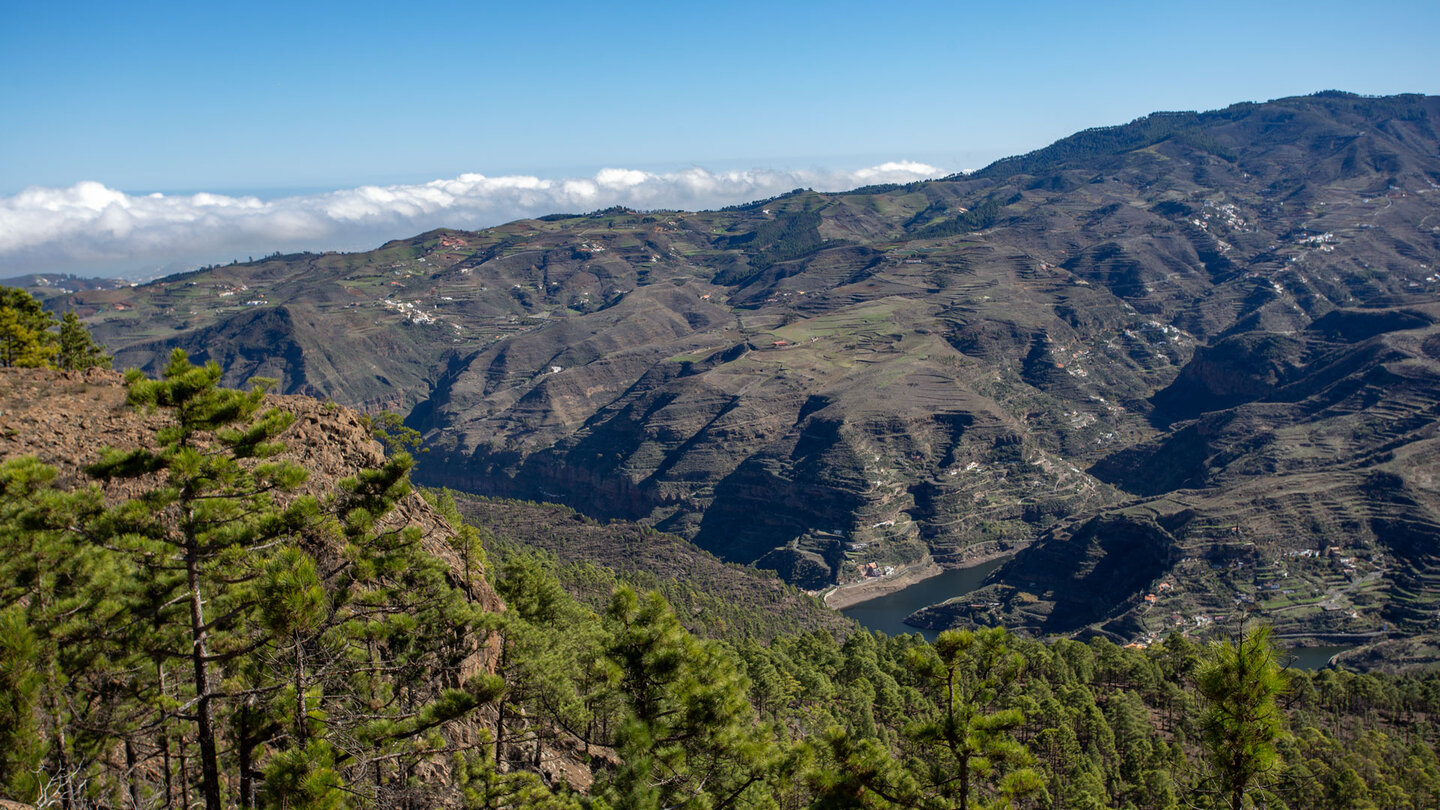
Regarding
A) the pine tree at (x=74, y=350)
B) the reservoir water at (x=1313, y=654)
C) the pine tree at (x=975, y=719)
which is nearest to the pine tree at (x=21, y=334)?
the pine tree at (x=74, y=350)

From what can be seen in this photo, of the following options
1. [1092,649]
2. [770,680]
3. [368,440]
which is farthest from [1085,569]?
[368,440]

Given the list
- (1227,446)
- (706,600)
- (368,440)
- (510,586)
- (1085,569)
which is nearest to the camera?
(510,586)

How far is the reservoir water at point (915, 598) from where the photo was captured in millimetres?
150375

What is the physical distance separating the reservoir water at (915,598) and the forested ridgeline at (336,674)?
400 ft

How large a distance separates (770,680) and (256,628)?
41.0 metres

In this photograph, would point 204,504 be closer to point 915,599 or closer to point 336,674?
point 336,674

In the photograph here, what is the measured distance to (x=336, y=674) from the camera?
2047 centimetres

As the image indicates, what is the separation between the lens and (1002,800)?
761 inches

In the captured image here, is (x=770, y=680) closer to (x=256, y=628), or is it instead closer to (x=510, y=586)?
(x=510, y=586)

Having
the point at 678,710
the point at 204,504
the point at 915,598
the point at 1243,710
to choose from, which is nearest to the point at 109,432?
the point at 204,504

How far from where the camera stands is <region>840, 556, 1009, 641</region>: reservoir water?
5920 inches

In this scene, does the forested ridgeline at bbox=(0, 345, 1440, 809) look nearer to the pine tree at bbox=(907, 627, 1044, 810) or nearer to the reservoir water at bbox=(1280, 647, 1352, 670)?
the pine tree at bbox=(907, 627, 1044, 810)

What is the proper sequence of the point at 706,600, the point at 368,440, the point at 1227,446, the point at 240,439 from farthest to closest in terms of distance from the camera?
1. the point at 1227,446
2. the point at 706,600
3. the point at 368,440
4. the point at 240,439

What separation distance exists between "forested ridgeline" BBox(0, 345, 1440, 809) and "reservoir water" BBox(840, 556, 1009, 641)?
4804 inches
